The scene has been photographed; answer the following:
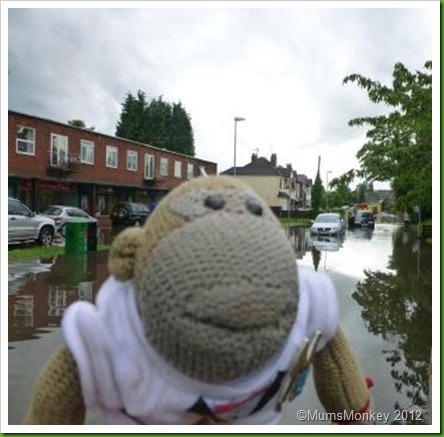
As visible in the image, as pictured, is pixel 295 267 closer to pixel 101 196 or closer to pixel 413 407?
pixel 413 407

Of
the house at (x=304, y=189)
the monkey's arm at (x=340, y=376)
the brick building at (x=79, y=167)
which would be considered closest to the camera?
the monkey's arm at (x=340, y=376)

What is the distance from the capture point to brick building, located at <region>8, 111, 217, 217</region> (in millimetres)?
23812

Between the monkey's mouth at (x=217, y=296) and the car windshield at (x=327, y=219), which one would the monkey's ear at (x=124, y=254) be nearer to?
the monkey's mouth at (x=217, y=296)

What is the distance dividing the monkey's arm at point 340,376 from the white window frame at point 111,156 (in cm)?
2898

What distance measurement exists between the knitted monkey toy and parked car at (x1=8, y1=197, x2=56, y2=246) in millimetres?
14745

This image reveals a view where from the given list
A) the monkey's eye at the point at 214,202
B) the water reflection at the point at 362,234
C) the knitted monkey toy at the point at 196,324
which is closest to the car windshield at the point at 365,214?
the water reflection at the point at 362,234

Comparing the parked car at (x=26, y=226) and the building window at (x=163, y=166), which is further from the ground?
the building window at (x=163, y=166)

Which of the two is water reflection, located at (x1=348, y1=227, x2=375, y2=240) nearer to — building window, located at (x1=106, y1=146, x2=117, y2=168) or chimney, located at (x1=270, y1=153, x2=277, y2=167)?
building window, located at (x1=106, y1=146, x2=117, y2=168)

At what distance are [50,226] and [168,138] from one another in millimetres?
40804

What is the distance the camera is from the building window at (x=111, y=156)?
29913 mm

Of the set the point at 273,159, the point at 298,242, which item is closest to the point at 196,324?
the point at 298,242

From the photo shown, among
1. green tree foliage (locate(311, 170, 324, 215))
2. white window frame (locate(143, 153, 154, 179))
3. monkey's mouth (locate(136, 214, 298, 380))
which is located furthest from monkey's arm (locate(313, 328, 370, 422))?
green tree foliage (locate(311, 170, 324, 215))

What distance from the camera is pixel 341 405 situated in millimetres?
1940

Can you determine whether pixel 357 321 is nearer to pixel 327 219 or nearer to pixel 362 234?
pixel 327 219
